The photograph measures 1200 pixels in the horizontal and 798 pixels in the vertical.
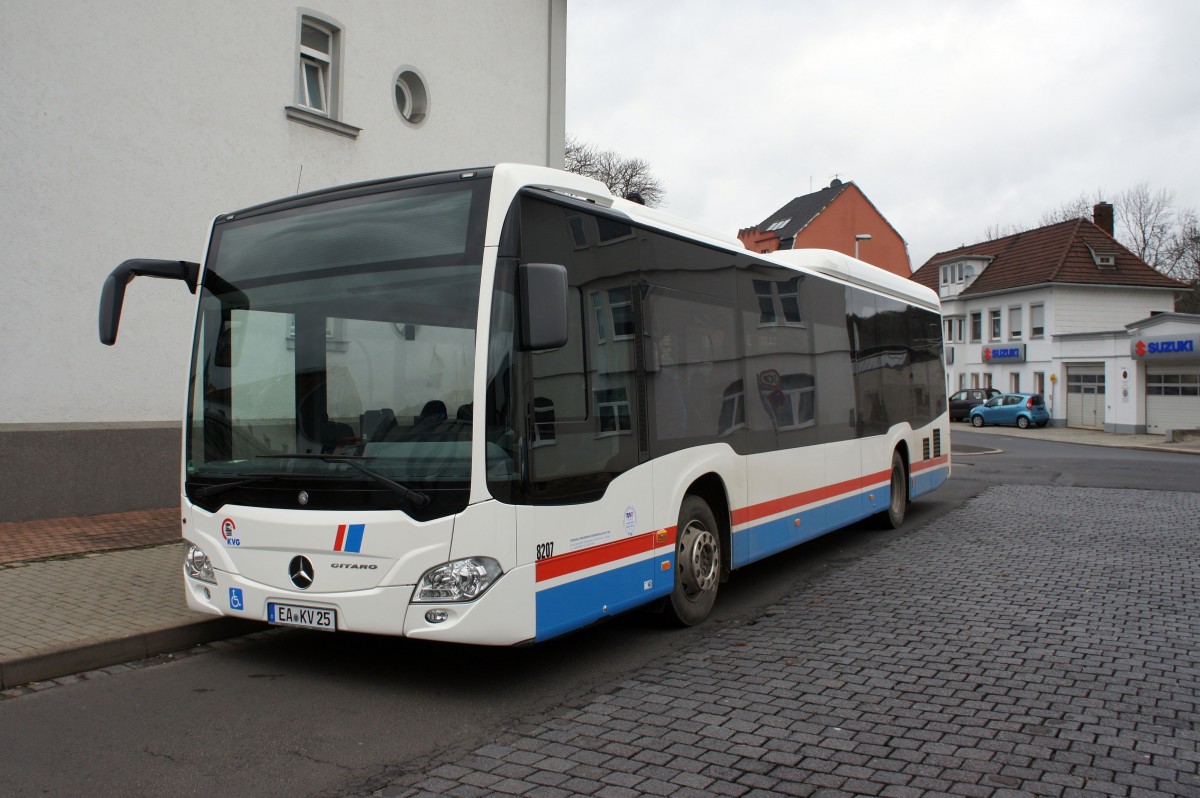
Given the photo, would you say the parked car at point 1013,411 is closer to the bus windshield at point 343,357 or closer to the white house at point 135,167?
the white house at point 135,167

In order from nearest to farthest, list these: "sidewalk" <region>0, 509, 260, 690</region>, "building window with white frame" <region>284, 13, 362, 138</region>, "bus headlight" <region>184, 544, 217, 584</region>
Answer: "bus headlight" <region>184, 544, 217, 584</region> < "sidewalk" <region>0, 509, 260, 690</region> < "building window with white frame" <region>284, 13, 362, 138</region>

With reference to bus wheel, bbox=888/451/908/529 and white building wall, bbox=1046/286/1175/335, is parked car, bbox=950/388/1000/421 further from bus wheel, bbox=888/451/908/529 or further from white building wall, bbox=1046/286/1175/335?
bus wheel, bbox=888/451/908/529

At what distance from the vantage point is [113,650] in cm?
605

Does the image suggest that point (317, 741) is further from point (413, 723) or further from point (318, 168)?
point (318, 168)

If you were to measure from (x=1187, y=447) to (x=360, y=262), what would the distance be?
3444cm

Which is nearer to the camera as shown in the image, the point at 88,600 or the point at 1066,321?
the point at 88,600

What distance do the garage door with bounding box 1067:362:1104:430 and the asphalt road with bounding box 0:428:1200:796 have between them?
4150 cm

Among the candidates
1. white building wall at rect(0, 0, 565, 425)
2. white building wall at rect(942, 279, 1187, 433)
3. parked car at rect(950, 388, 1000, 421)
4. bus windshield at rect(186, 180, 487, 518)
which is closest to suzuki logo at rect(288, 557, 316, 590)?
bus windshield at rect(186, 180, 487, 518)

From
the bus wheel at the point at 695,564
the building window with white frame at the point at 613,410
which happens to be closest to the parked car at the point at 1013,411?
the bus wheel at the point at 695,564

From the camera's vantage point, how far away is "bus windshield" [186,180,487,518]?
5.11 m

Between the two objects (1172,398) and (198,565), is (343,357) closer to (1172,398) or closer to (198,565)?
(198,565)

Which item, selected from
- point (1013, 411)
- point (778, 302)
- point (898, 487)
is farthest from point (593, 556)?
point (1013, 411)

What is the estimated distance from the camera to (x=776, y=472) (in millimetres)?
8227

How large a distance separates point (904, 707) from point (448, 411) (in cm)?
277
